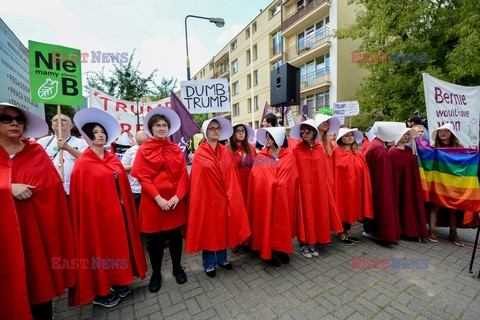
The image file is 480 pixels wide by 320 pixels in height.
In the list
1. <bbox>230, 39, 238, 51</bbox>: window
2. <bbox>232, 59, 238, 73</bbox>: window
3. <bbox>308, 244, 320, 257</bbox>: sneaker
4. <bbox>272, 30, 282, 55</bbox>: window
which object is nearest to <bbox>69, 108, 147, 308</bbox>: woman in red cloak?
<bbox>308, 244, 320, 257</bbox>: sneaker

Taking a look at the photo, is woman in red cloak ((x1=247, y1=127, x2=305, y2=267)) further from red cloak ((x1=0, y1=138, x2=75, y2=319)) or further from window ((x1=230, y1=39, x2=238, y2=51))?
window ((x1=230, y1=39, x2=238, y2=51))

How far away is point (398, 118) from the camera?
9492mm

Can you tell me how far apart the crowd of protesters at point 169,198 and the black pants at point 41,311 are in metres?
0.01

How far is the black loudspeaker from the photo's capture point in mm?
4977

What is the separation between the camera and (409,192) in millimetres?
3941

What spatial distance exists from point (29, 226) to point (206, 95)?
3.61 metres

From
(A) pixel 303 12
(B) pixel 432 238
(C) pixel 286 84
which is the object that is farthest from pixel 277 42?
(B) pixel 432 238

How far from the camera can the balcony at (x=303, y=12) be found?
1688 cm

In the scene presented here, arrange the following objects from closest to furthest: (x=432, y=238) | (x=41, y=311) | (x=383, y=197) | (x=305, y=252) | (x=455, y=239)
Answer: (x=41, y=311) < (x=305, y=252) < (x=383, y=197) < (x=455, y=239) < (x=432, y=238)

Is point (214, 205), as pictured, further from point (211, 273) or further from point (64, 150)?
point (64, 150)

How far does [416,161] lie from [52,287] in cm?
534

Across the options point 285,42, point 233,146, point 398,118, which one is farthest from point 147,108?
point 285,42

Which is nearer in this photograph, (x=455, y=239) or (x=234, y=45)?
(x=455, y=239)

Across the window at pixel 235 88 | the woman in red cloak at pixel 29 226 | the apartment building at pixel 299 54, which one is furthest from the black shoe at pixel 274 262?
the window at pixel 235 88
